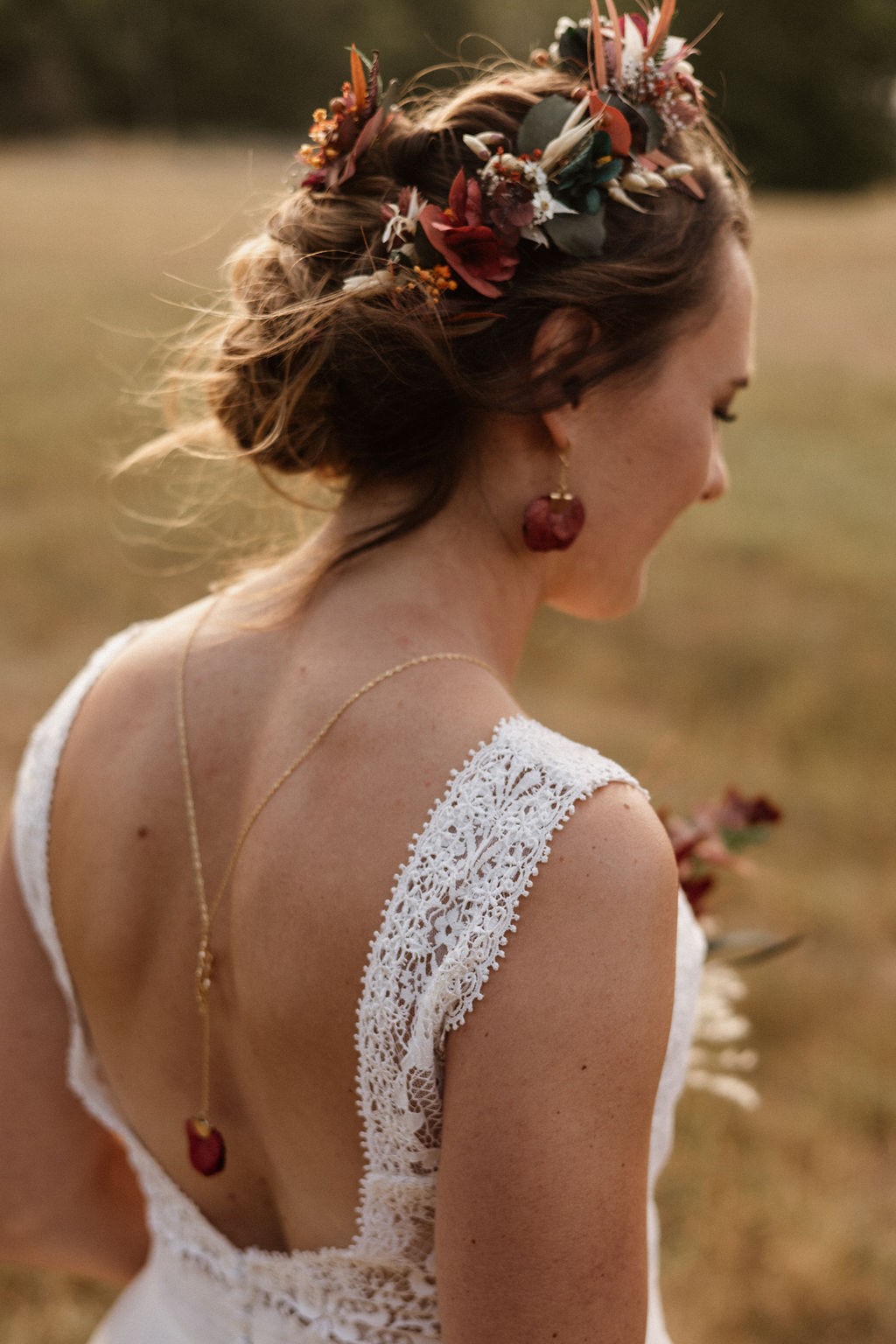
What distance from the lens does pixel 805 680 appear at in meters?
6.39

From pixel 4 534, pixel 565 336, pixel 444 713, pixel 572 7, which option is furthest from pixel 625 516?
pixel 572 7

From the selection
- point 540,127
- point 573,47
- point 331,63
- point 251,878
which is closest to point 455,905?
point 251,878

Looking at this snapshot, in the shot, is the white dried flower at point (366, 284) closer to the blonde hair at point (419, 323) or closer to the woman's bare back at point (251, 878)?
the blonde hair at point (419, 323)

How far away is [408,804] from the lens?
1266 millimetres

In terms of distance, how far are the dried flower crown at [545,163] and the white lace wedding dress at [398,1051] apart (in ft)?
1.86

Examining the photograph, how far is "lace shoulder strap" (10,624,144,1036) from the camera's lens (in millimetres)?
1642

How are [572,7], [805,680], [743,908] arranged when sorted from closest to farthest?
[743,908]
[805,680]
[572,7]

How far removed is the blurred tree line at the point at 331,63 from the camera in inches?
1224

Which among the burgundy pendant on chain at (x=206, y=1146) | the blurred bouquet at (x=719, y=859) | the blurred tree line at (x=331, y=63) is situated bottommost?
the blurred tree line at (x=331, y=63)

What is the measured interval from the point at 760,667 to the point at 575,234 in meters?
5.28

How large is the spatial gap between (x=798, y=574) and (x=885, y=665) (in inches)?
47.4

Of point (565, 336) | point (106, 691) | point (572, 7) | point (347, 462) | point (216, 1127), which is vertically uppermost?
point (565, 336)

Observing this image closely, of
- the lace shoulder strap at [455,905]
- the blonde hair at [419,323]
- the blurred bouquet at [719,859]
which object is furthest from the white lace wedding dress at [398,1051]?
the blonde hair at [419,323]

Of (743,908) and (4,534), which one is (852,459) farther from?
(4,534)
